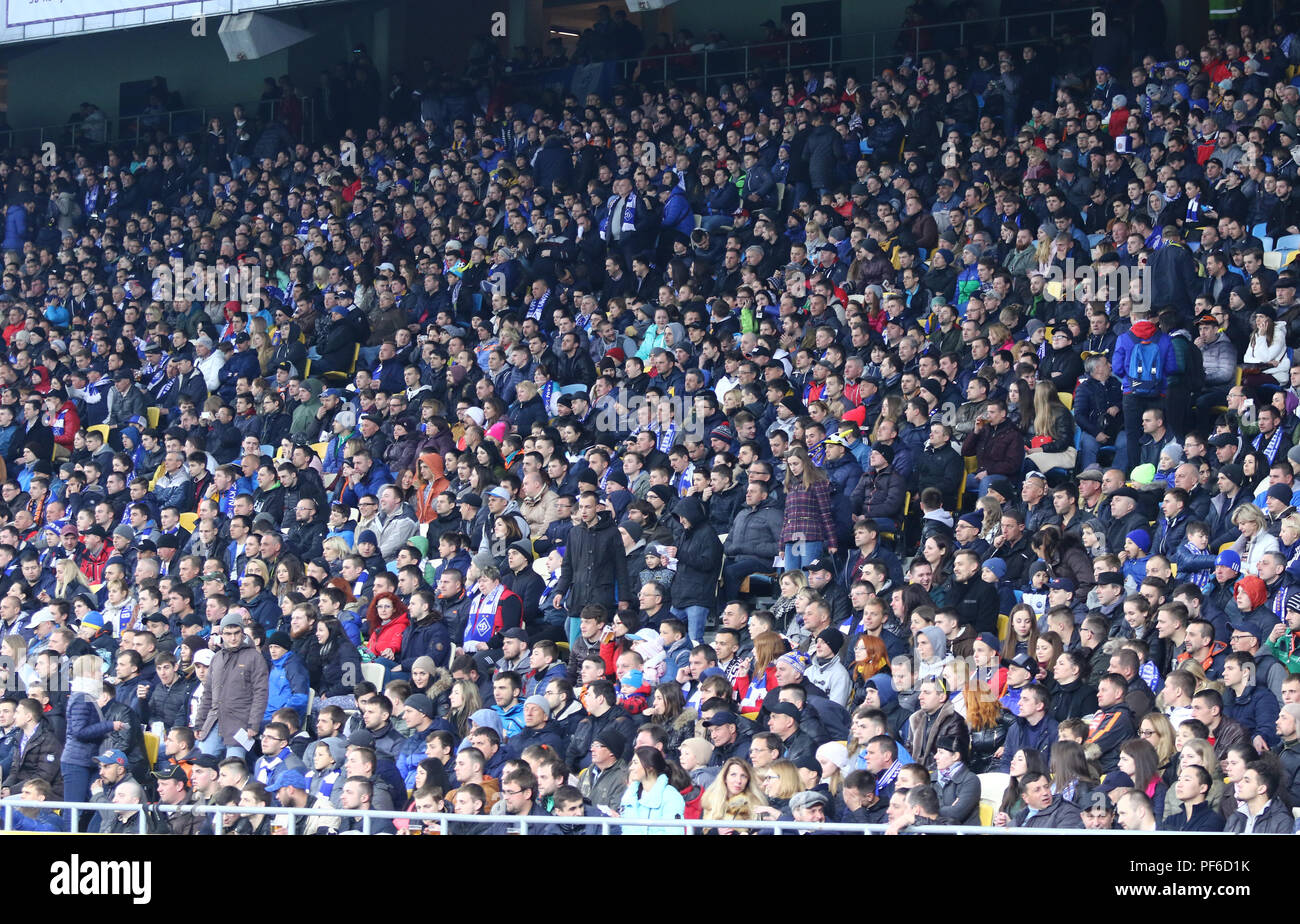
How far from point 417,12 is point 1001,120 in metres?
9.85

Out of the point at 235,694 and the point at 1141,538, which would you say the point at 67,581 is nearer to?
the point at 235,694

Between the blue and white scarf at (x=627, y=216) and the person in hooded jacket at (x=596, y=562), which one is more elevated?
the blue and white scarf at (x=627, y=216)

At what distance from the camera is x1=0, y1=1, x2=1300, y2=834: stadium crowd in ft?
31.0

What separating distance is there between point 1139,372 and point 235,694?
6419 millimetres

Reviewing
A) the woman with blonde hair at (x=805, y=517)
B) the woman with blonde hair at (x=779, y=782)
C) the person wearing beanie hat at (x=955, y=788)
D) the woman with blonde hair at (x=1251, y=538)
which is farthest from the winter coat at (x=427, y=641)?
the woman with blonde hair at (x=1251, y=538)

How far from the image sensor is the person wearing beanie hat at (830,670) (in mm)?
10250

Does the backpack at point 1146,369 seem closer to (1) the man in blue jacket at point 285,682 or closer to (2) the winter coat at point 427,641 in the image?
(2) the winter coat at point 427,641

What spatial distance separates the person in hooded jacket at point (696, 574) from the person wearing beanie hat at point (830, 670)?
1586 mm

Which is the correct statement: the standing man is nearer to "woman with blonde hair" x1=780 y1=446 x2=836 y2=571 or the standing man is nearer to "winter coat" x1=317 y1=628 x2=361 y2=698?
"winter coat" x1=317 y1=628 x2=361 y2=698

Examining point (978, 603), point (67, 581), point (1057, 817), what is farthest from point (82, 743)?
point (1057, 817)

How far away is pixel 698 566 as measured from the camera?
1201cm

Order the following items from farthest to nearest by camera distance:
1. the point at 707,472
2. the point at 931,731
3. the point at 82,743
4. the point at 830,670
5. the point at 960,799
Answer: the point at 707,472
the point at 82,743
the point at 830,670
the point at 931,731
the point at 960,799

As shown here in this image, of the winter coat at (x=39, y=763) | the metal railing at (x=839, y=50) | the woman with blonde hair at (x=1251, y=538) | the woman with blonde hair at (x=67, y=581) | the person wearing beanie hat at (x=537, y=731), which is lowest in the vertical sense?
the winter coat at (x=39, y=763)
